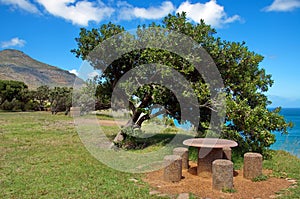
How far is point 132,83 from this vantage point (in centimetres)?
922

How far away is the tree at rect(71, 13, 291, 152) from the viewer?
27.0 feet

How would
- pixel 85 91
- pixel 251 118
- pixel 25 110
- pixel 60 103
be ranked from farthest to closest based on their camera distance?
pixel 25 110 < pixel 60 103 < pixel 85 91 < pixel 251 118

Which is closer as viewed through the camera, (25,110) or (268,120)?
(268,120)

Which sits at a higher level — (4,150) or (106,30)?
(106,30)

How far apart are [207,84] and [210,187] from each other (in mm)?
3605

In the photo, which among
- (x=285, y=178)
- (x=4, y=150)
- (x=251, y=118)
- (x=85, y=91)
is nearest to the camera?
(x=285, y=178)

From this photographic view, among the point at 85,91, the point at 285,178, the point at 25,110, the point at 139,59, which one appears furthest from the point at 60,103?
the point at 285,178

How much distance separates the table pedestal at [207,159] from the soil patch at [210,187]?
0.15 m

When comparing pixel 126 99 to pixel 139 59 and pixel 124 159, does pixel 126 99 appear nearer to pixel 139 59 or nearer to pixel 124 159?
pixel 139 59

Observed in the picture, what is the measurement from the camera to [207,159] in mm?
6918

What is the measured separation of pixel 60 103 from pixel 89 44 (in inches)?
801

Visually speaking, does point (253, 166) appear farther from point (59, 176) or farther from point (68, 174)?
point (59, 176)

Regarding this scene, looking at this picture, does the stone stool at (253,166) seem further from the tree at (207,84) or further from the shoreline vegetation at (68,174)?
the tree at (207,84)

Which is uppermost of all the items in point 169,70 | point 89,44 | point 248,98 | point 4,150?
point 89,44
